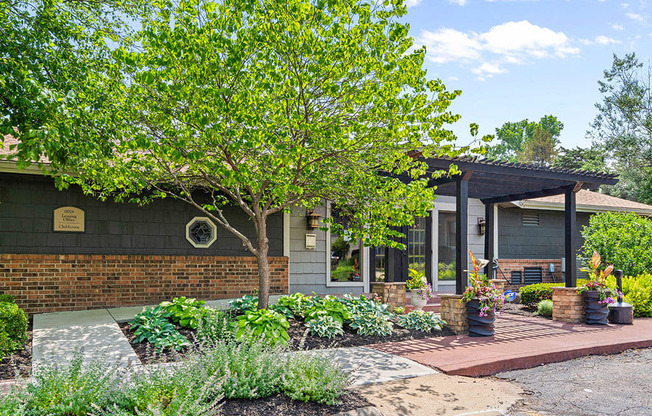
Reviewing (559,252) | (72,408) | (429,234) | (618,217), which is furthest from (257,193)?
(559,252)

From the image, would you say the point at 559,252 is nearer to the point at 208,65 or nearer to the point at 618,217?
the point at 618,217

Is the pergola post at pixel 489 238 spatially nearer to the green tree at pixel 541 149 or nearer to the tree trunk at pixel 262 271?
the tree trunk at pixel 262 271

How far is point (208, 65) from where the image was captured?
216 inches

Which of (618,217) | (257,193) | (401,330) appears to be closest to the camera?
(257,193)

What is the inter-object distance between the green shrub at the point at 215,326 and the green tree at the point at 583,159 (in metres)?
29.9

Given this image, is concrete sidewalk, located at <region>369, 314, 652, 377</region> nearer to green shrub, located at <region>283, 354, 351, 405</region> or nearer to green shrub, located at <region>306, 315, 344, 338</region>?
green shrub, located at <region>306, 315, 344, 338</region>

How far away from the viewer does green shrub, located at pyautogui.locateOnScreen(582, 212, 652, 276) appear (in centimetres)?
1117

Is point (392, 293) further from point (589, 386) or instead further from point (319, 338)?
point (589, 386)

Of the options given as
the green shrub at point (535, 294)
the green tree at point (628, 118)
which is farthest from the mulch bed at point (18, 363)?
the green tree at point (628, 118)

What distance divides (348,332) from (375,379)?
2.09 metres

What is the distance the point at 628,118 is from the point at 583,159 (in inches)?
229

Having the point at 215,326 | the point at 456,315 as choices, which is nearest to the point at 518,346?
the point at 456,315

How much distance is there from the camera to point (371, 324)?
718cm

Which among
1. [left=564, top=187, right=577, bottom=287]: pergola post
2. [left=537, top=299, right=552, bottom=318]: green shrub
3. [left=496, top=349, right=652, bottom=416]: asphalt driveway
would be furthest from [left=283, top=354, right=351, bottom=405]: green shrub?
[left=564, top=187, right=577, bottom=287]: pergola post
